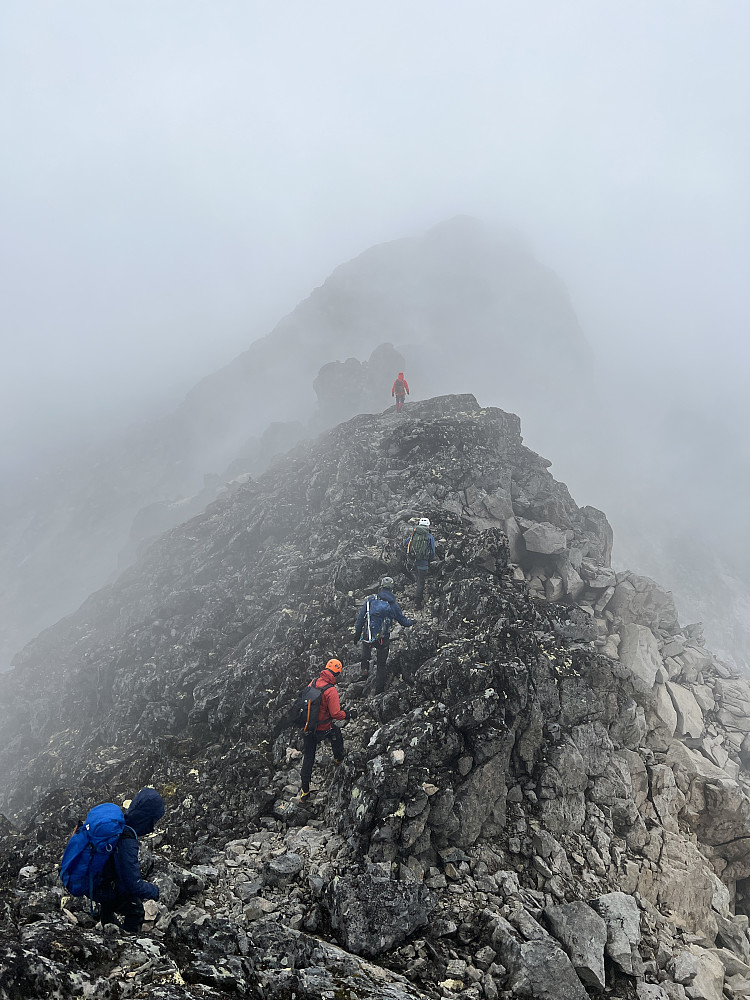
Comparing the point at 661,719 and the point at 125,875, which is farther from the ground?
the point at 661,719

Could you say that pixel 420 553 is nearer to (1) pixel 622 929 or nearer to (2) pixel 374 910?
(2) pixel 374 910

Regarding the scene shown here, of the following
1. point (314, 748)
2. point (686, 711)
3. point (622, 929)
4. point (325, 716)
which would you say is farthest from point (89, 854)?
point (686, 711)

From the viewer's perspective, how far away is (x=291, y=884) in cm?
1073

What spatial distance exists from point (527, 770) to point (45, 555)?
452ft

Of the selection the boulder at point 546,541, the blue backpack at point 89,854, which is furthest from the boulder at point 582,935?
the boulder at point 546,541

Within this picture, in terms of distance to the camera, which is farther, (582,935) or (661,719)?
(661,719)

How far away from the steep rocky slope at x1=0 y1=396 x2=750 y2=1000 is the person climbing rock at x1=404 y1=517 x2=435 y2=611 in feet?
2.62

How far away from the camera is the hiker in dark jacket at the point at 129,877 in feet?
23.6

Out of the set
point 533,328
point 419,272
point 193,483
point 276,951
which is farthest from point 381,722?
point 419,272

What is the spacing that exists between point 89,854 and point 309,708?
19.9 feet

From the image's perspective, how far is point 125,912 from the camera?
7.60 meters

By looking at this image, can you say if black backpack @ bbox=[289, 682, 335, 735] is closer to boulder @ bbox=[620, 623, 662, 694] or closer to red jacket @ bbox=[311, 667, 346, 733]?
red jacket @ bbox=[311, 667, 346, 733]

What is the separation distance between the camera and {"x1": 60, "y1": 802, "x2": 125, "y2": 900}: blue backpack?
22.9 ft

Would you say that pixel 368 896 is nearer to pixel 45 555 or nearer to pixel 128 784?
pixel 128 784
